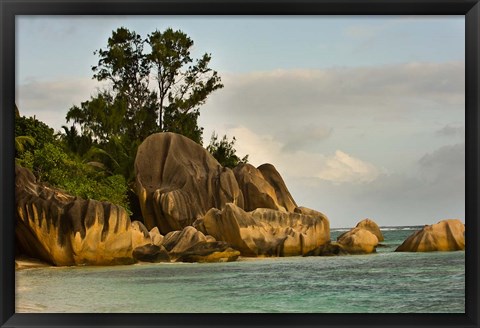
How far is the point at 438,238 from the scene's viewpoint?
7410mm

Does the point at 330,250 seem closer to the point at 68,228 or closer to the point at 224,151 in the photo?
the point at 224,151

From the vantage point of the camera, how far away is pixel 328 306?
6680mm

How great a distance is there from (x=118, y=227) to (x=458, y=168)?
10.5 ft

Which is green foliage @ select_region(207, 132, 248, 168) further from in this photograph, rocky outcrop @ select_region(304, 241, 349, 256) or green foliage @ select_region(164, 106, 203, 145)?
rocky outcrop @ select_region(304, 241, 349, 256)

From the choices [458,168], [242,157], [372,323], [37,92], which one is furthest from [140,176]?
[372,323]

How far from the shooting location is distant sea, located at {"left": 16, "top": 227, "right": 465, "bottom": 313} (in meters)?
6.55

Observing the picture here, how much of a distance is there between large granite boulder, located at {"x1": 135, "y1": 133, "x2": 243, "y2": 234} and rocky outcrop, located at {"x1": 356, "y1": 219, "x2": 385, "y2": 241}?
145cm

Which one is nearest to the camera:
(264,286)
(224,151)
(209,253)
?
(264,286)

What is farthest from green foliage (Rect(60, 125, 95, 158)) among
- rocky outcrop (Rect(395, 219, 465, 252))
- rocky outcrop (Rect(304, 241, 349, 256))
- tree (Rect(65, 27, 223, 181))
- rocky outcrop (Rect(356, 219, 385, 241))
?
rocky outcrop (Rect(395, 219, 465, 252))

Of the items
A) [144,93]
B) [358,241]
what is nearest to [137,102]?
[144,93]

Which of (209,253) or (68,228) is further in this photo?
(209,253)

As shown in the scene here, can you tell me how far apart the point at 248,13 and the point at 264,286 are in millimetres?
2897

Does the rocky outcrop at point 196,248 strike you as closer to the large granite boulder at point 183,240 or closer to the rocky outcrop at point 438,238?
the large granite boulder at point 183,240

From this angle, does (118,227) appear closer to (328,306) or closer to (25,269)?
(25,269)
